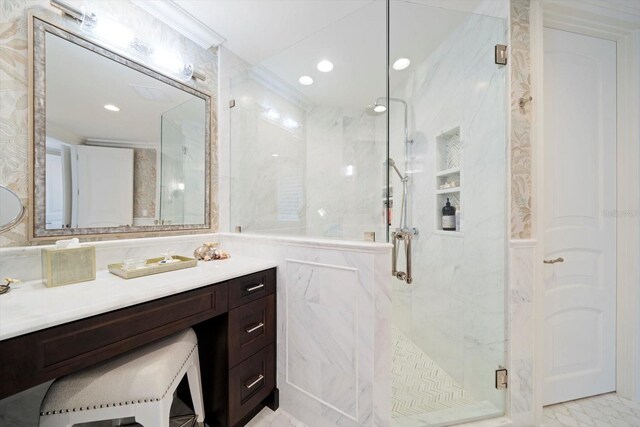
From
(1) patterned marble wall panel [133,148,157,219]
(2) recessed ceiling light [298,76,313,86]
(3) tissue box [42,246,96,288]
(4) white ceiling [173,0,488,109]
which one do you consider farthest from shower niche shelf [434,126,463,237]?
(3) tissue box [42,246,96,288]

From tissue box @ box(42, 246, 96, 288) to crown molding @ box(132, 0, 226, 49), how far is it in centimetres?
146

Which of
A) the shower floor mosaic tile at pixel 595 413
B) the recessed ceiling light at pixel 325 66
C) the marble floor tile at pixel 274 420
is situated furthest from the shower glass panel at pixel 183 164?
the shower floor mosaic tile at pixel 595 413

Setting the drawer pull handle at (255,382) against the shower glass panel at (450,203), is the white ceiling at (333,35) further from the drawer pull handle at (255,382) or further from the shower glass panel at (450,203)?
the drawer pull handle at (255,382)

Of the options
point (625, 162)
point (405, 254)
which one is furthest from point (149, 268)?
point (625, 162)

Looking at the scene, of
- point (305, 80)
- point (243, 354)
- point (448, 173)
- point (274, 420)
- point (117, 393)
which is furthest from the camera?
point (305, 80)

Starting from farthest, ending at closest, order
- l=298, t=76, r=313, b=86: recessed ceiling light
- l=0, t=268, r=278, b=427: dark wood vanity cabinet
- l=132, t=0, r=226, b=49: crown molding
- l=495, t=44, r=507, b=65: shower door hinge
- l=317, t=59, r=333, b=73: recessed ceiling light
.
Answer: l=298, t=76, r=313, b=86: recessed ceiling light → l=317, t=59, r=333, b=73: recessed ceiling light → l=132, t=0, r=226, b=49: crown molding → l=495, t=44, r=507, b=65: shower door hinge → l=0, t=268, r=278, b=427: dark wood vanity cabinet

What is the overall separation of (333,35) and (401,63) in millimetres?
525

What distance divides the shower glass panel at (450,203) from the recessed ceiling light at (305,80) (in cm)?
68

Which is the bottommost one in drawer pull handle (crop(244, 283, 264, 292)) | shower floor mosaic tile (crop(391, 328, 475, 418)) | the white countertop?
shower floor mosaic tile (crop(391, 328, 475, 418))

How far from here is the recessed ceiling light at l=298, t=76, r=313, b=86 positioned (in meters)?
1.92

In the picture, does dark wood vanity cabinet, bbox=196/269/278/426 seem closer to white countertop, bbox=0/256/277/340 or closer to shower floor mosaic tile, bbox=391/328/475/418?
white countertop, bbox=0/256/277/340

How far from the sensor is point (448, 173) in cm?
174

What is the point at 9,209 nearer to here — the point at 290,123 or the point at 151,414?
the point at 151,414

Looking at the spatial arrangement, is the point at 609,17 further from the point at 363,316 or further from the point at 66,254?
the point at 66,254
